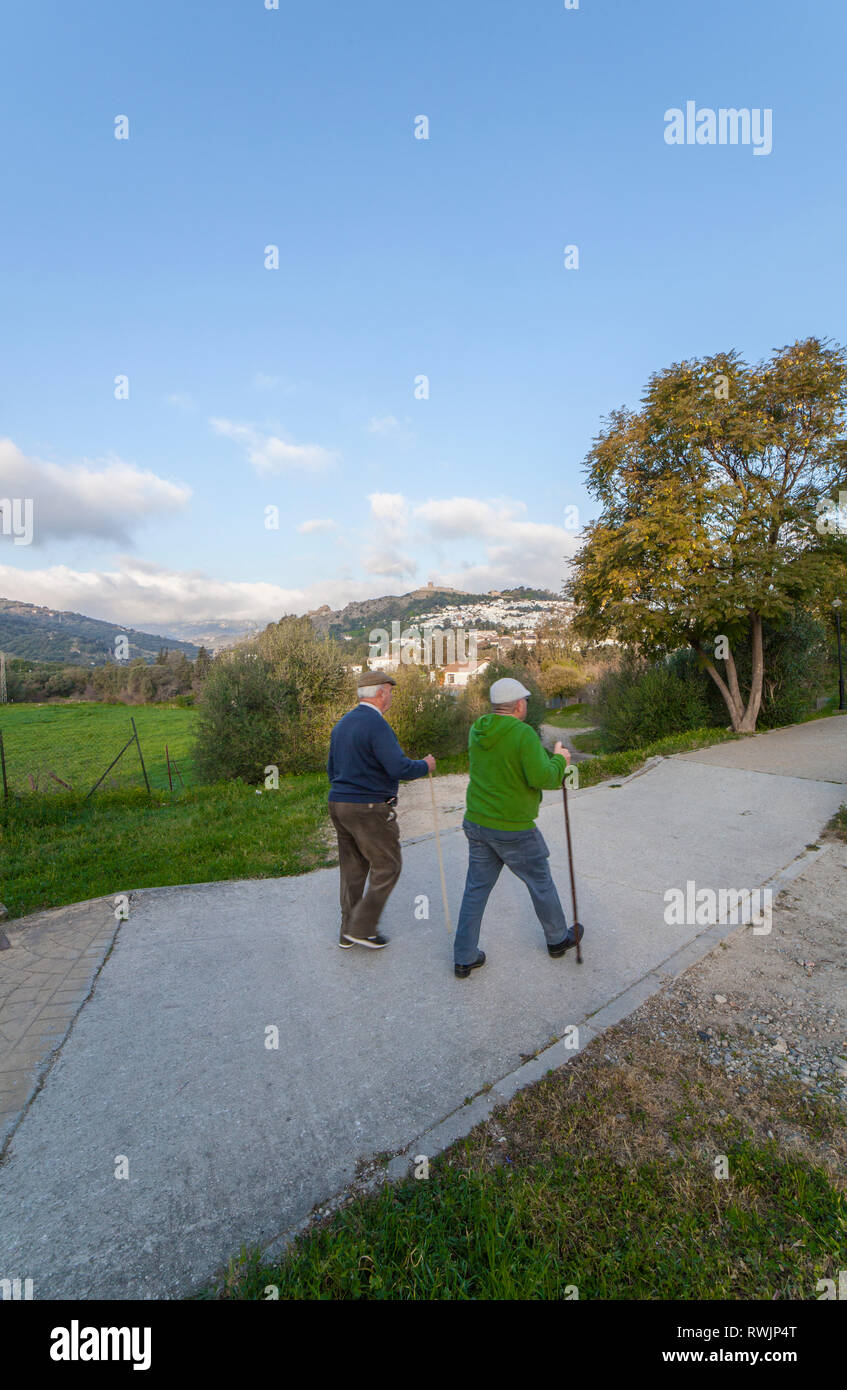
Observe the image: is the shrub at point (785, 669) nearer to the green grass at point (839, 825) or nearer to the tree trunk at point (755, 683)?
the tree trunk at point (755, 683)

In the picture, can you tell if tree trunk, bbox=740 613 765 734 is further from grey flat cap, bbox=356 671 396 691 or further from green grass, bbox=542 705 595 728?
grey flat cap, bbox=356 671 396 691

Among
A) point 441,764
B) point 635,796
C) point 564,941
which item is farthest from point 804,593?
point 564,941

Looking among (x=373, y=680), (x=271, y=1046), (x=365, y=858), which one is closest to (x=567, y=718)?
(x=365, y=858)

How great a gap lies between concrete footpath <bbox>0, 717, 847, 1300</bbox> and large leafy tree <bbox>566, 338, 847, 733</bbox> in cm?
791

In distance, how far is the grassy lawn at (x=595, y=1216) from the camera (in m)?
2.16

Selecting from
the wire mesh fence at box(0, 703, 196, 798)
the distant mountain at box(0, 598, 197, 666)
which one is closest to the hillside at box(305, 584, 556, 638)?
the distant mountain at box(0, 598, 197, 666)

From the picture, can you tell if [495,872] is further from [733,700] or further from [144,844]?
[733,700]

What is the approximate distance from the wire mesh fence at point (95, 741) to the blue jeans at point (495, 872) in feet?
52.7

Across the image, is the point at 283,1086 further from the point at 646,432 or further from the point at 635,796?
the point at 646,432

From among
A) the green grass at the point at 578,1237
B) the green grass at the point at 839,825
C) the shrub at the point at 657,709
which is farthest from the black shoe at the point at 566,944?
the shrub at the point at 657,709

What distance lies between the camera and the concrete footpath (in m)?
2.55

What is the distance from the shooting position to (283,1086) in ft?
10.9

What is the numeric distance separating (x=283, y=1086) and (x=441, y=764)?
1224 cm

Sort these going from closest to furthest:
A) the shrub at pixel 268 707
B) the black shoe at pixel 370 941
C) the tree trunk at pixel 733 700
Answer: the black shoe at pixel 370 941 → the tree trunk at pixel 733 700 → the shrub at pixel 268 707
